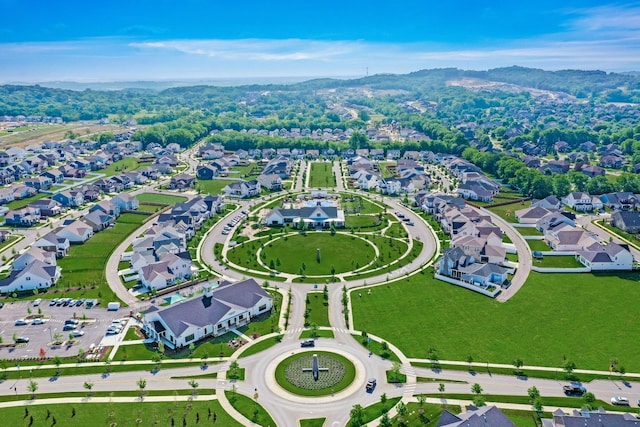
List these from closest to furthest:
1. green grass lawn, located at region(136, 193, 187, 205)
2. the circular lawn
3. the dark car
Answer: the dark car
the circular lawn
green grass lawn, located at region(136, 193, 187, 205)

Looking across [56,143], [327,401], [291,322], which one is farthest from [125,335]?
[56,143]

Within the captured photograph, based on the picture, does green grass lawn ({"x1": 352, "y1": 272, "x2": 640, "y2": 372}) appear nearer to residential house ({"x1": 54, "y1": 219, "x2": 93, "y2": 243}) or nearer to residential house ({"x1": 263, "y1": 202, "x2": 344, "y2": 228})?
residential house ({"x1": 263, "y1": 202, "x2": 344, "y2": 228})

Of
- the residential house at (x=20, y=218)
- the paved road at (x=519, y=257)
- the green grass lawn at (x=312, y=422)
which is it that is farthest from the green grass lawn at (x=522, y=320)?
the residential house at (x=20, y=218)

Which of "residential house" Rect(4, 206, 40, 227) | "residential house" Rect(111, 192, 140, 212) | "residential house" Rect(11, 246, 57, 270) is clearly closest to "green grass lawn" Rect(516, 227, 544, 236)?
"residential house" Rect(111, 192, 140, 212)

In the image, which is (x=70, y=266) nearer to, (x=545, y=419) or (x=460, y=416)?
(x=460, y=416)

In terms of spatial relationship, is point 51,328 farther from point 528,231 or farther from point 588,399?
point 528,231

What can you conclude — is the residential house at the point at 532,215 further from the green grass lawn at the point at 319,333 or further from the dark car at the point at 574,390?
the green grass lawn at the point at 319,333
